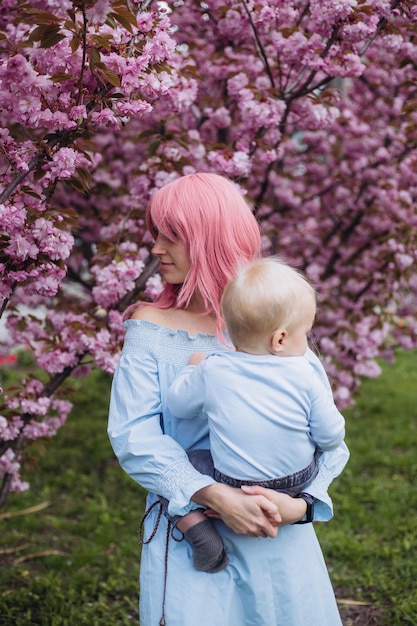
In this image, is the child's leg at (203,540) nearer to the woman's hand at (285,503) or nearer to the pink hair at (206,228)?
the woman's hand at (285,503)

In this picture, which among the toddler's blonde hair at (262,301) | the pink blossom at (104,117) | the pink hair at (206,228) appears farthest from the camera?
the pink blossom at (104,117)

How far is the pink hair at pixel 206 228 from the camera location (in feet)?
5.83

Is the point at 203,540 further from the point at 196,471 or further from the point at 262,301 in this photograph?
the point at 262,301

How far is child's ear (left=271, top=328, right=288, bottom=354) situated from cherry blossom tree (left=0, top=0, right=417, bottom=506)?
0.88m

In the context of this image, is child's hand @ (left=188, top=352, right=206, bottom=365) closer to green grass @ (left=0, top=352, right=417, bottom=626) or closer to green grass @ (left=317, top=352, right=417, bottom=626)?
green grass @ (left=0, top=352, right=417, bottom=626)

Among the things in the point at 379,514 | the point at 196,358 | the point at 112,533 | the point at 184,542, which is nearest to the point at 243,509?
the point at 184,542

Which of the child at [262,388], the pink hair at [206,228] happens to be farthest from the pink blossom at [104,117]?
the child at [262,388]

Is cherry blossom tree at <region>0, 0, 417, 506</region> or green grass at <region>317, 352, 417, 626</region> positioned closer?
cherry blossom tree at <region>0, 0, 417, 506</region>

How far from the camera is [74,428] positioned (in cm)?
526

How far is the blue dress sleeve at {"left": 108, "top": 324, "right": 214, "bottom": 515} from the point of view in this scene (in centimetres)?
164

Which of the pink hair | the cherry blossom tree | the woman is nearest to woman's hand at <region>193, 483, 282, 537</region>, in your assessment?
the woman

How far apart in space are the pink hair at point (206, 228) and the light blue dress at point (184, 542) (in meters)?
0.15

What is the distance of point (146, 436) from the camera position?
5.55 feet

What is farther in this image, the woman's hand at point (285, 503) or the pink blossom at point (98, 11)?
the pink blossom at point (98, 11)
